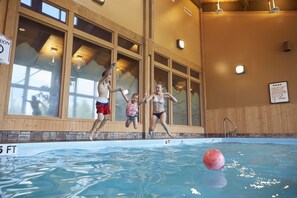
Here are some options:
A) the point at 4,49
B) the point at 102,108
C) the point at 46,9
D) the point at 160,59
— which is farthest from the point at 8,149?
the point at 160,59

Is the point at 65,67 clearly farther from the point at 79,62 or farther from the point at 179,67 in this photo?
the point at 179,67

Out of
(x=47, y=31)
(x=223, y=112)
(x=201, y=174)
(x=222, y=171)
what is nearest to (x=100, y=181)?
(x=201, y=174)

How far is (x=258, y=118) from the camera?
8.73 m

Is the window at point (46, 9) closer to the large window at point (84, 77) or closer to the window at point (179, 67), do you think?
the large window at point (84, 77)

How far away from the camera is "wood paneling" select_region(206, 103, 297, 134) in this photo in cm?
803

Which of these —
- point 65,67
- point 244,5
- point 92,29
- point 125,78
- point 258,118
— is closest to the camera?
point 65,67

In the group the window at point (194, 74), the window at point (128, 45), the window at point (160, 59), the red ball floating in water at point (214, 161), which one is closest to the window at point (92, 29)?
the window at point (128, 45)

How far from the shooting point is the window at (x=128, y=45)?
6.91 meters

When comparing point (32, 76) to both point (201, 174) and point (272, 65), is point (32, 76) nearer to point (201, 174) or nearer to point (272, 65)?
point (201, 174)

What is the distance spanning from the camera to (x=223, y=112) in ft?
31.7

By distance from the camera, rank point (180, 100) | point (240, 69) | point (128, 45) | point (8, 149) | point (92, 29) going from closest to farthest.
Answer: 1. point (8, 149)
2. point (92, 29)
3. point (128, 45)
4. point (180, 100)
5. point (240, 69)

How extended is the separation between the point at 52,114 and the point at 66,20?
2.33 metres

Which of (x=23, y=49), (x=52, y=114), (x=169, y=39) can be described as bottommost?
(x=52, y=114)

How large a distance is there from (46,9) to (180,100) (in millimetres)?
5775
